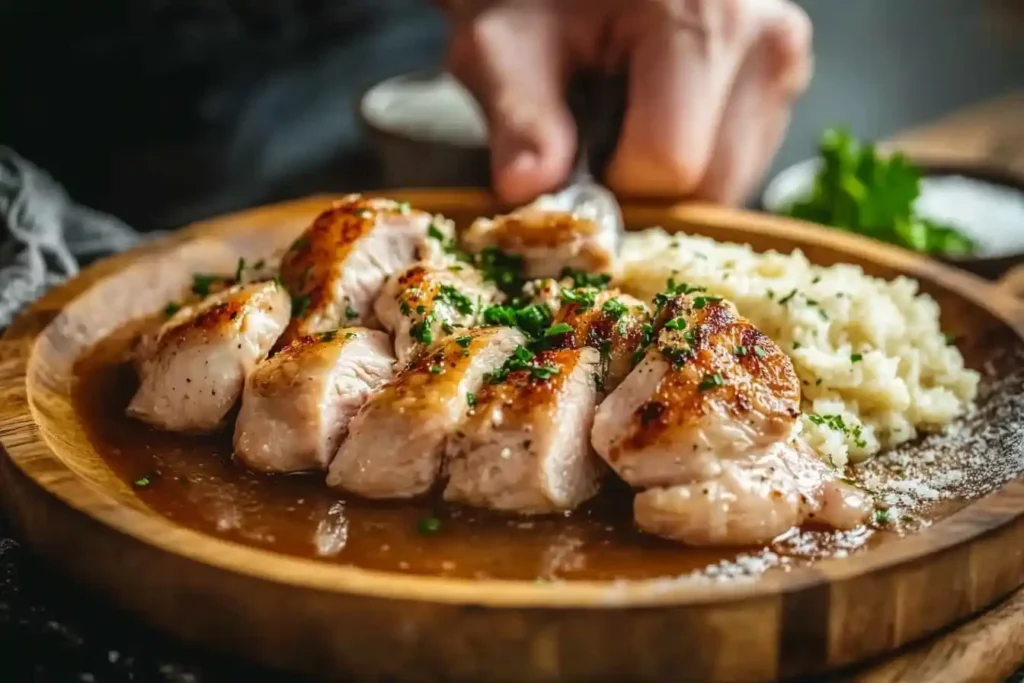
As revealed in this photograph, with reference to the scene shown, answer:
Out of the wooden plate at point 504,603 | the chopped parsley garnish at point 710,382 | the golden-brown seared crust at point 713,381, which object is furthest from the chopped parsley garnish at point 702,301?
the wooden plate at point 504,603

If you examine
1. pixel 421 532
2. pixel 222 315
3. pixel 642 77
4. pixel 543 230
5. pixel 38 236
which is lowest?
pixel 421 532

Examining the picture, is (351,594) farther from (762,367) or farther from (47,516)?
(762,367)

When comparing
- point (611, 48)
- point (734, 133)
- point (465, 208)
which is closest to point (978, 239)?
point (734, 133)

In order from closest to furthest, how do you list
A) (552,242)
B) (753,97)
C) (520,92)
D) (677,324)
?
(677,324), (552,242), (520,92), (753,97)

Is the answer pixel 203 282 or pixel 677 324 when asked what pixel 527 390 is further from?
pixel 203 282

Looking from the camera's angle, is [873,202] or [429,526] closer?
[429,526]

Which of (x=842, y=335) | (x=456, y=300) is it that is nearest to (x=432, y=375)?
(x=456, y=300)
